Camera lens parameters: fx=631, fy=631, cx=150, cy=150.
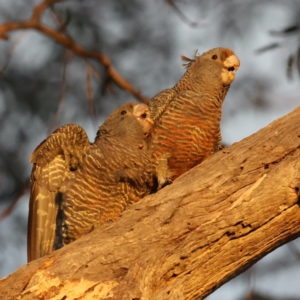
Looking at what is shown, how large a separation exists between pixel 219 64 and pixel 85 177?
4.04 feet

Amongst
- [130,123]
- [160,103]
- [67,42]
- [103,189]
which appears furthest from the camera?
[67,42]

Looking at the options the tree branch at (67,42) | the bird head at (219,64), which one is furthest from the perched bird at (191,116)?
the tree branch at (67,42)

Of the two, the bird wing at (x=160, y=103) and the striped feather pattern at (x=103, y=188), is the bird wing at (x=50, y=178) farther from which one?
the bird wing at (x=160, y=103)

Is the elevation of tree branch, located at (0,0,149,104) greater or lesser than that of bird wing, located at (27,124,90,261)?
greater

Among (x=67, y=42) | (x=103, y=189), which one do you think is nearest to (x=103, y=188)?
(x=103, y=189)

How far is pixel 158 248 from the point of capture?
3275mm

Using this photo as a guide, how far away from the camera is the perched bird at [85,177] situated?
385 centimetres

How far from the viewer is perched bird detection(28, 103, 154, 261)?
3.85 meters

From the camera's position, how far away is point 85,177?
387 centimetres

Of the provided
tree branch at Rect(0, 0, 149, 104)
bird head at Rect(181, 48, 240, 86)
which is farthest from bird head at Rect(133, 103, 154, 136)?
tree branch at Rect(0, 0, 149, 104)

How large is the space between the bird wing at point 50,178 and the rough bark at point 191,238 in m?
0.68

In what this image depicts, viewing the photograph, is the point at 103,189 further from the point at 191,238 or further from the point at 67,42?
the point at 67,42

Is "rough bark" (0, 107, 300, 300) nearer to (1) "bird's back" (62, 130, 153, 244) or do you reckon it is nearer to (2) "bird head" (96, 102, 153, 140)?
(1) "bird's back" (62, 130, 153, 244)

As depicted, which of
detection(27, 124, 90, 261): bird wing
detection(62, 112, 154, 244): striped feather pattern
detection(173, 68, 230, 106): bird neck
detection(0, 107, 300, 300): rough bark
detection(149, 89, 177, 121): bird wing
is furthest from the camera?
detection(173, 68, 230, 106): bird neck
